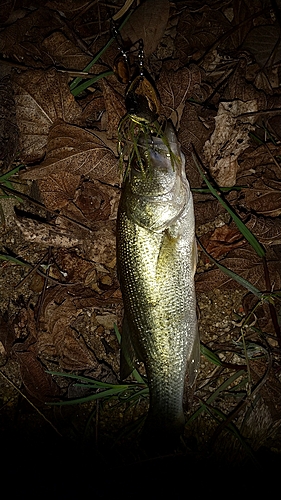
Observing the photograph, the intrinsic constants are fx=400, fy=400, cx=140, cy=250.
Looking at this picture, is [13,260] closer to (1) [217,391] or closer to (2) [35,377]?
(2) [35,377]

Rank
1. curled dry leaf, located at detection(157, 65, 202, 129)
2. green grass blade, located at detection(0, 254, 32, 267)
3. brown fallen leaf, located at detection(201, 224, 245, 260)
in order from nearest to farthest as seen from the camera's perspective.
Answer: curled dry leaf, located at detection(157, 65, 202, 129) < brown fallen leaf, located at detection(201, 224, 245, 260) < green grass blade, located at detection(0, 254, 32, 267)

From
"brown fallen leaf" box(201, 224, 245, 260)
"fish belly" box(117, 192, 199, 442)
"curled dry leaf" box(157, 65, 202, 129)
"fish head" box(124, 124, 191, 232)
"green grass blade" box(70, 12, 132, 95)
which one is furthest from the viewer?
"brown fallen leaf" box(201, 224, 245, 260)

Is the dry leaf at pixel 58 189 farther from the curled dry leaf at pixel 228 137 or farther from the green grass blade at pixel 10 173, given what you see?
the curled dry leaf at pixel 228 137

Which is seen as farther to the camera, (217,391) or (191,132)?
(217,391)

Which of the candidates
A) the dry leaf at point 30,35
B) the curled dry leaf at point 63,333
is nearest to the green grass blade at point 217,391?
the curled dry leaf at point 63,333

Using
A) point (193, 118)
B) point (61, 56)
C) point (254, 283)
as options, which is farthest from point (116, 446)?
point (61, 56)

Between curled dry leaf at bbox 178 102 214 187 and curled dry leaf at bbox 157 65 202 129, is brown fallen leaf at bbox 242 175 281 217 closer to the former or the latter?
curled dry leaf at bbox 178 102 214 187

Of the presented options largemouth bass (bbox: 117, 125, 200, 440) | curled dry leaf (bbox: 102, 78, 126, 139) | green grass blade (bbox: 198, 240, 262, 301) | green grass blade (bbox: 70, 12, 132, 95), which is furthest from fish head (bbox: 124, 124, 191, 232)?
green grass blade (bbox: 70, 12, 132, 95)

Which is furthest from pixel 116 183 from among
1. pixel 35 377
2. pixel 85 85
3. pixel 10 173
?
pixel 35 377

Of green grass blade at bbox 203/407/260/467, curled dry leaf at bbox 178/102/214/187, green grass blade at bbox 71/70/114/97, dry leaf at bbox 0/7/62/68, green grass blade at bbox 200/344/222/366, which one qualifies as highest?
dry leaf at bbox 0/7/62/68
